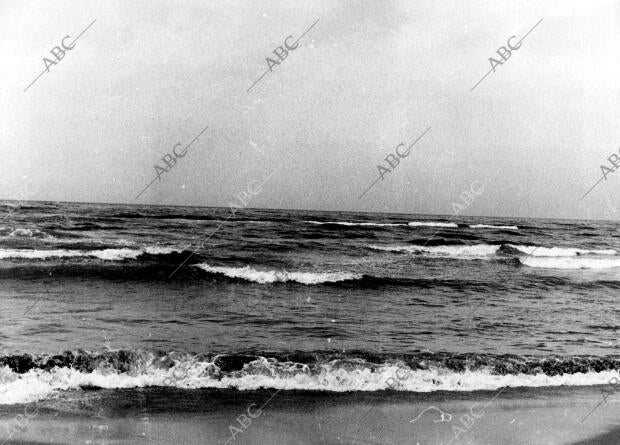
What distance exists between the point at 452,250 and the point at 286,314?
46.6 ft

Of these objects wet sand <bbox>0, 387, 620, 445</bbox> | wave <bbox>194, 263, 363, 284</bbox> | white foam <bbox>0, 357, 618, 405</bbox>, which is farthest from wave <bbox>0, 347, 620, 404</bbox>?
wave <bbox>194, 263, 363, 284</bbox>

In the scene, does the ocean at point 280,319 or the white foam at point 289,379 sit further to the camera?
the ocean at point 280,319

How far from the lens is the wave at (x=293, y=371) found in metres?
5.31

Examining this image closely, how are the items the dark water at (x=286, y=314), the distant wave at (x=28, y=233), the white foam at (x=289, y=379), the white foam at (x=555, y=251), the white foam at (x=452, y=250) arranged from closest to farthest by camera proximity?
the white foam at (x=289, y=379)
the dark water at (x=286, y=314)
the distant wave at (x=28, y=233)
the white foam at (x=452, y=250)
the white foam at (x=555, y=251)

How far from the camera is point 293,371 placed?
5742mm

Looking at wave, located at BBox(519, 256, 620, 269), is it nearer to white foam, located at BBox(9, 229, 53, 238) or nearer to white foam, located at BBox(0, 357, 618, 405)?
white foam, located at BBox(0, 357, 618, 405)

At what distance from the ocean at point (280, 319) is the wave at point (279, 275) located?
6cm

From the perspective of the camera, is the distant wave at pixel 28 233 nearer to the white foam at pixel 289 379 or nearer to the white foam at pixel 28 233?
the white foam at pixel 28 233

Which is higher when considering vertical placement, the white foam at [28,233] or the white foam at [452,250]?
the white foam at [28,233]

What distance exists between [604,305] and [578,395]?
6.72 meters

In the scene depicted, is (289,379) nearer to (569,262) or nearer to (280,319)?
(280,319)

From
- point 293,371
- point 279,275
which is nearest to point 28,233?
point 279,275

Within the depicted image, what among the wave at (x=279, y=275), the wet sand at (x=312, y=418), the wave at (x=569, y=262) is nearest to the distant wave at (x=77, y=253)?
the wave at (x=279, y=275)

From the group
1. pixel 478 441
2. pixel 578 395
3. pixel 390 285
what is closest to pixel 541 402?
pixel 578 395
